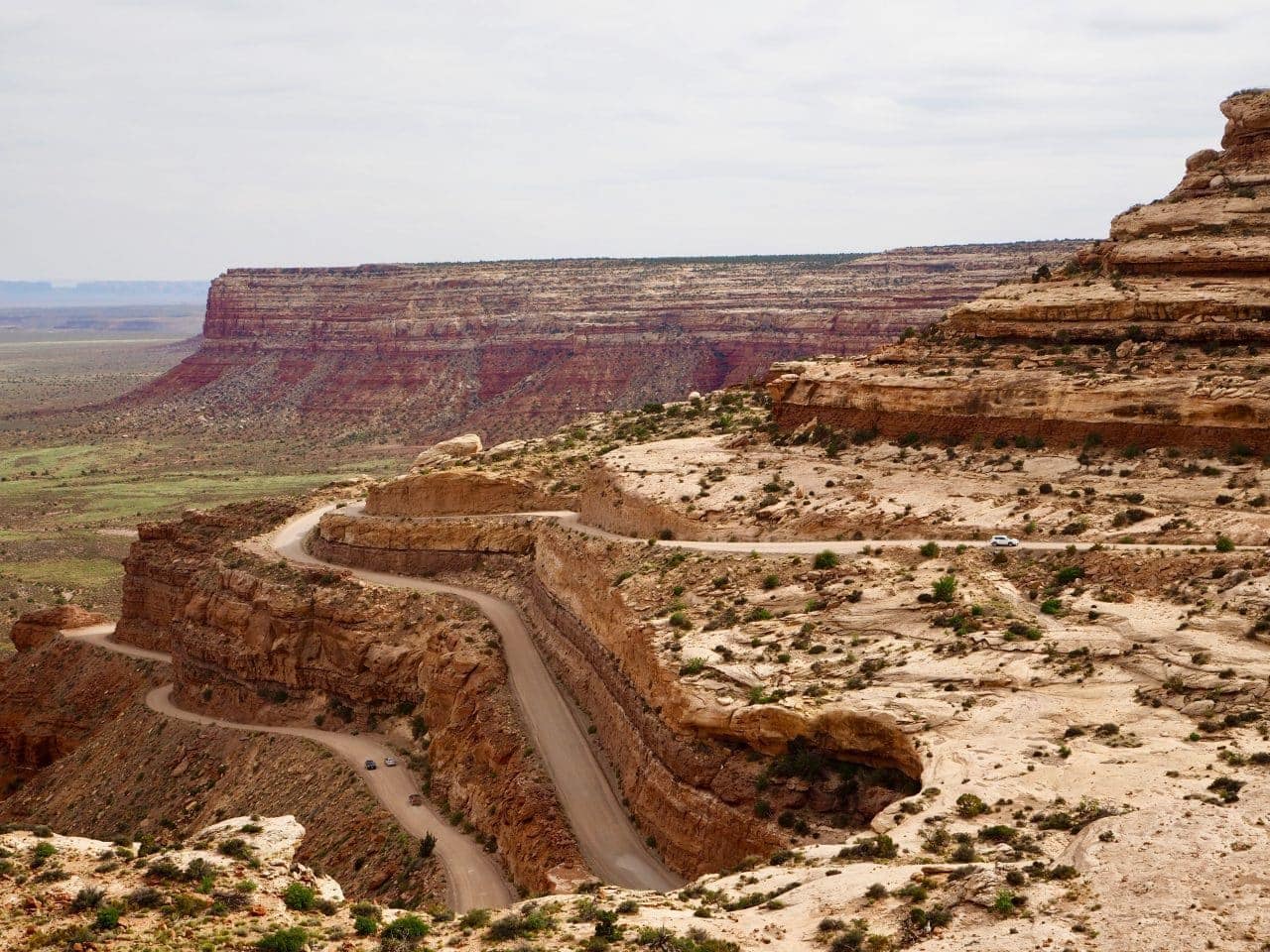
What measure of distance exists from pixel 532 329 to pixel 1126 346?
127 m

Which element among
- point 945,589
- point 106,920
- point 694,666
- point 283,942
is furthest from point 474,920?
point 945,589

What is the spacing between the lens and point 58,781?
6000 centimetres

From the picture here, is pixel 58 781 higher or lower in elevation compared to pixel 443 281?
lower

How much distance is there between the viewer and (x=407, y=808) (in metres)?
47.1

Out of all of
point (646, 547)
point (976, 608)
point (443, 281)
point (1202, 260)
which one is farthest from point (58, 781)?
point (443, 281)

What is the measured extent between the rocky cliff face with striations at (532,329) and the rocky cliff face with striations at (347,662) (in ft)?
263

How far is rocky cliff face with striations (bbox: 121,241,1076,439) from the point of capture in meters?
151

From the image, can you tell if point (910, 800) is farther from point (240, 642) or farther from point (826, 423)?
point (240, 642)

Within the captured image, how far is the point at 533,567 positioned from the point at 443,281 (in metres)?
131

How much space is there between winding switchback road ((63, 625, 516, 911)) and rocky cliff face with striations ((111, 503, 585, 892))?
1.94 ft

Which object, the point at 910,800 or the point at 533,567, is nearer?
the point at 910,800

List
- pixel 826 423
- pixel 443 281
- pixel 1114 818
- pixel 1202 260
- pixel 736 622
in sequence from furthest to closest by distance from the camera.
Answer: pixel 443 281 → pixel 826 423 → pixel 1202 260 → pixel 736 622 → pixel 1114 818

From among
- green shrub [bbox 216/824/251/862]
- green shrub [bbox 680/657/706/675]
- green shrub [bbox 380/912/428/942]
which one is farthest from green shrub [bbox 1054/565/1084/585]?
green shrub [bbox 216/824/251/862]

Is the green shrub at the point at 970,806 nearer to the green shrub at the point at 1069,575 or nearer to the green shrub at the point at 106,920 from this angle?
the green shrub at the point at 1069,575
